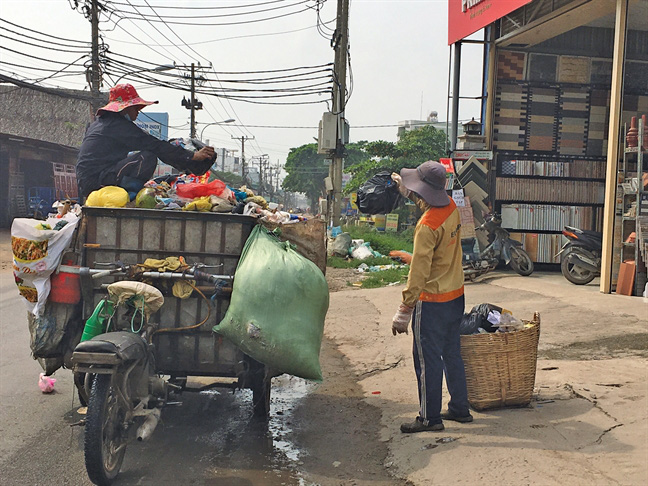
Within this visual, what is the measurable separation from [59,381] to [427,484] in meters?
3.77

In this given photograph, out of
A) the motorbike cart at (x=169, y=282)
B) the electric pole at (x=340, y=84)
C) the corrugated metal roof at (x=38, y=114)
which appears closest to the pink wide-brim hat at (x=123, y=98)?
the motorbike cart at (x=169, y=282)

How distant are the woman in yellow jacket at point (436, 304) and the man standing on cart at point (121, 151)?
6.21 feet

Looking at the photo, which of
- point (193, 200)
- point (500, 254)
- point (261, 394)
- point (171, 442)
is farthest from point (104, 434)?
point (500, 254)

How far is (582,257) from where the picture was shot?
38.2 ft

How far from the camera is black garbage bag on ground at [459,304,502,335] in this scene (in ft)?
17.3

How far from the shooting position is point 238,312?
14.1 feet

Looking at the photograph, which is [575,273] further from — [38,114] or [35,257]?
[38,114]

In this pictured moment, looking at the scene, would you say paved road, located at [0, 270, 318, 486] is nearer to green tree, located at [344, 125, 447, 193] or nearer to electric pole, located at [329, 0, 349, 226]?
electric pole, located at [329, 0, 349, 226]

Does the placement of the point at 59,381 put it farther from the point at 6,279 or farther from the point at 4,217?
the point at 4,217

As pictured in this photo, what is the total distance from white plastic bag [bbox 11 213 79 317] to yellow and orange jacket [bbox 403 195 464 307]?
7.67 ft

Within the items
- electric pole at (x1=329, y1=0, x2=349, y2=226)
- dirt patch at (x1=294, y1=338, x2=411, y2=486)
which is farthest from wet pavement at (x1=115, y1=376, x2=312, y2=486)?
electric pole at (x1=329, y1=0, x2=349, y2=226)

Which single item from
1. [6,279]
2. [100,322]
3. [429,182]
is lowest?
[6,279]

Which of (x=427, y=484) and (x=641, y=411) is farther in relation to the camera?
(x=641, y=411)

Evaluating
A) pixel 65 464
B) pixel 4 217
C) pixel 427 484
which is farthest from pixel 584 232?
pixel 4 217
